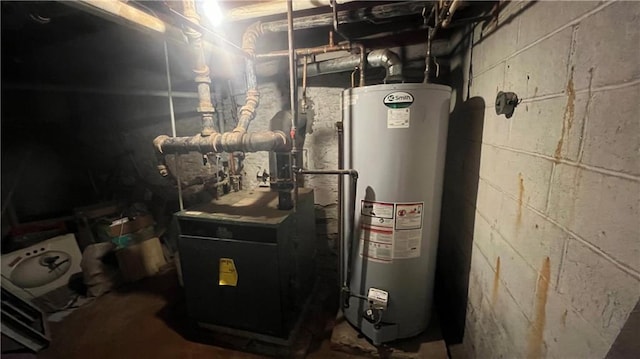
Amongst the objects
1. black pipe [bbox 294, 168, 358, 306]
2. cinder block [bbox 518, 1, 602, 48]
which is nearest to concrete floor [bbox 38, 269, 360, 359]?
black pipe [bbox 294, 168, 358, 306]

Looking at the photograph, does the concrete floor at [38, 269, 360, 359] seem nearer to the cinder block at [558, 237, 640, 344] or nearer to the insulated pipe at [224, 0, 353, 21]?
the cinder block at [558, 237, 640, 344]

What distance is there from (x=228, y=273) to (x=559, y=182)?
1.46m

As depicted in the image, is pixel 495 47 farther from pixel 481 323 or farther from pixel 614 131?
pixel 481 323

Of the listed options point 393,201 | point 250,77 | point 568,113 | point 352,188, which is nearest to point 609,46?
point 568,113

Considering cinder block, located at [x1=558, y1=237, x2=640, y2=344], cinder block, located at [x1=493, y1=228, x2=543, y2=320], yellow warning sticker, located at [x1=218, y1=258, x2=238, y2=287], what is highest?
cinder block, located at [x1=558, y1=237, x2=640, y2=344]

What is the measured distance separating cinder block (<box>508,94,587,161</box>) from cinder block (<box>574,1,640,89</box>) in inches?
2.4

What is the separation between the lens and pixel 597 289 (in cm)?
54

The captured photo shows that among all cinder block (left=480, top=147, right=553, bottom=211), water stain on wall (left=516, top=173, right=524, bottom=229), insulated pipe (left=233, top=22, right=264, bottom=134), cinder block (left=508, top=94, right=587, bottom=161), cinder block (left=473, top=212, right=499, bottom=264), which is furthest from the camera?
insulated pipe (left=233, top=22, right=264, bottom=134)

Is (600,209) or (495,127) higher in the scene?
(495,127)

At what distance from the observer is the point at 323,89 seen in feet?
6.40

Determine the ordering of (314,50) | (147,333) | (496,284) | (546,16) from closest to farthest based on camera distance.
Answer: (546,16) → (496,284) → (147,333) → (314,50)

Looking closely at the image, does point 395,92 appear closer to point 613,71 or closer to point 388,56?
point 388,56

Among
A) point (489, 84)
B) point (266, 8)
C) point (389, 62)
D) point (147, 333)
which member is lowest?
point (147, 333)

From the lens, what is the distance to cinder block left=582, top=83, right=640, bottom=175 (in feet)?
1.55
